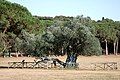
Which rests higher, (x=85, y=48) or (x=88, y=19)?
(x=88, y=19)

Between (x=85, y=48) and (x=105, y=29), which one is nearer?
(x=85, y=48)

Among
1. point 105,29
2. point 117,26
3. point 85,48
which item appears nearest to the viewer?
point 85,48

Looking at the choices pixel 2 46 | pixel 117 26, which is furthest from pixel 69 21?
pixel 117 26

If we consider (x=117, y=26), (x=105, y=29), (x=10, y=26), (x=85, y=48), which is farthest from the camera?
(x=117, y=26)

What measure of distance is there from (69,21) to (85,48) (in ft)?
15.6

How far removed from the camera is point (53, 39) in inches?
2189

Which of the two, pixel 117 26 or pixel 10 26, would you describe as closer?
pixel 10 26

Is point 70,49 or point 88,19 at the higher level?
point 88,19

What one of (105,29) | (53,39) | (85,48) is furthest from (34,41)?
(105,29)

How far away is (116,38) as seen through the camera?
415 ft

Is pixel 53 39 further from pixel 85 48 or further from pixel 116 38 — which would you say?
pixel 116 38

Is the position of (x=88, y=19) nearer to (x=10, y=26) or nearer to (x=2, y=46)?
(x=10, y=26)

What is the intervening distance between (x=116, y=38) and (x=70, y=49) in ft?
240

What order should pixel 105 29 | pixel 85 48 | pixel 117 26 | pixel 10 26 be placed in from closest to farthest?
pixel 85 48, pixel 10 26, pixel 105 29, pixel 117 26
